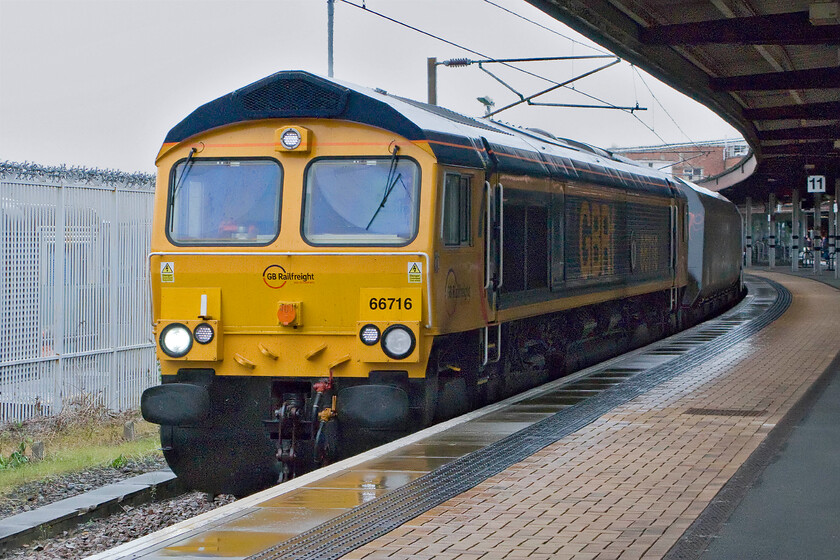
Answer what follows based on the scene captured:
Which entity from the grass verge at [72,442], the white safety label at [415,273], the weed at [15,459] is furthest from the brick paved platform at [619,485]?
the weed at [15,459]

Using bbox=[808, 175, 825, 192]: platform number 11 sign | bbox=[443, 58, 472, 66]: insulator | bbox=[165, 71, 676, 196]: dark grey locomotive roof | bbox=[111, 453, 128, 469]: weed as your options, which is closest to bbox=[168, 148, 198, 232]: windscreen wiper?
bbox=[165, 71, 676, 196]: dark grey locomotive roof

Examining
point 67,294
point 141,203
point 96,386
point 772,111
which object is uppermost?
point 772,111

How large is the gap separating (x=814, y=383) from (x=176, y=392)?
733 centimetres

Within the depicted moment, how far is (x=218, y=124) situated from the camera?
10125 millimetres

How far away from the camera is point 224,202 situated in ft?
33.3

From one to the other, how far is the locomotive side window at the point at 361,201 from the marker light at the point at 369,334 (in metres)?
0.69

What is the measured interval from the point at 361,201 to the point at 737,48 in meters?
12.0

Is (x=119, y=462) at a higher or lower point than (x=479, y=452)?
lower

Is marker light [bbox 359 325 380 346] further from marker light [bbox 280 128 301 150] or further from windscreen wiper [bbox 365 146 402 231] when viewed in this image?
marker light [bbox 280 128 301 150]

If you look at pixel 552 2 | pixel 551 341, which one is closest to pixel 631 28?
pixel 552 2

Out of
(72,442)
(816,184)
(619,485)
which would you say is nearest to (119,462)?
(72,442)

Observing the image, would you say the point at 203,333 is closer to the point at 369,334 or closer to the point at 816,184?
the point at 369,334

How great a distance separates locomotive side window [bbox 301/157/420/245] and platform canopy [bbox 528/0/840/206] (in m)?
5.40

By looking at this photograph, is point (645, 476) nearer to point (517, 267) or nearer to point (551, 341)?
point (517, 267)
